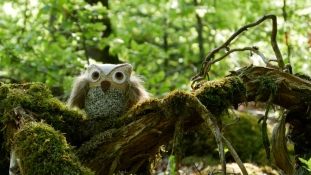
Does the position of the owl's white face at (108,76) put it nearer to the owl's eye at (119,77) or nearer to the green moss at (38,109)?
the owl's eye at (119,77)

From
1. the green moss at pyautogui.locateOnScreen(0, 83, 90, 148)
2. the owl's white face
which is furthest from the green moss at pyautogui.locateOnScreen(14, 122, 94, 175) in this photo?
the owl's white face

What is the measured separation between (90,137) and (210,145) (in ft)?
10.9

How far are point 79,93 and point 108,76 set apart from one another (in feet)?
0.87

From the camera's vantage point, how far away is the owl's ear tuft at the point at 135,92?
9.93 feet

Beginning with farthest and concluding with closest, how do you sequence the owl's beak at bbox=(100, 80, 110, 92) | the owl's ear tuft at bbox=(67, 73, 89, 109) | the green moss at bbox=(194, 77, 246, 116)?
the owl's ear tuft at bbox=(67, 73, 89, 109)
the owl's beak at bbox=(100, 80, 110, 92)
the green moss at bbox=(194, 77, 246, 116)

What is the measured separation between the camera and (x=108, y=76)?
296 cm

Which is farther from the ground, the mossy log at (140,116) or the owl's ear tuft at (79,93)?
the owl's ear tuft at (79,93)

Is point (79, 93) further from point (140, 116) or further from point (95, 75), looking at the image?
point (140, 116)

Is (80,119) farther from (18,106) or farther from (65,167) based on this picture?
(65,167)

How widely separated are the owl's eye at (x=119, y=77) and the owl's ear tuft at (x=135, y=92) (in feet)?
0.33

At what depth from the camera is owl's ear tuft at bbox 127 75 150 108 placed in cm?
303

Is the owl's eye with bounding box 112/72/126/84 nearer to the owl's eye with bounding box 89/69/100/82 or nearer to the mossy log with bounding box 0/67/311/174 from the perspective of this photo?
the owl's eye with bounding box 89/69/100/82

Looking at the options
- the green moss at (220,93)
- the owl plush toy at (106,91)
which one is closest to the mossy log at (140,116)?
the green moss at (220,93)

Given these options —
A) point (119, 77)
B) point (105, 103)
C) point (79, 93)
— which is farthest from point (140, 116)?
point (79, 93)
